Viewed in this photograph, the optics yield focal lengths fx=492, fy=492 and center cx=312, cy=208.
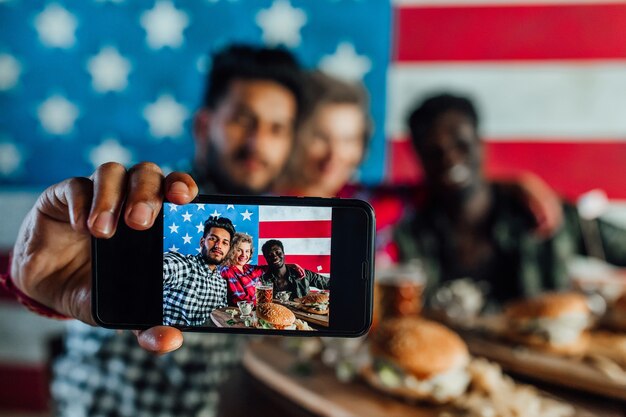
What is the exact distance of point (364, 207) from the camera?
645 mm

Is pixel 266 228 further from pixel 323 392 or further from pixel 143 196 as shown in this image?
pixel 323 392

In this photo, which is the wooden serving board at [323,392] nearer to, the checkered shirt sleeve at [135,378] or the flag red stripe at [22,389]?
the checkered shirt sleeve at [135,378]

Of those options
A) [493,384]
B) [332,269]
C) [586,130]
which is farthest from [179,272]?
[586,130]

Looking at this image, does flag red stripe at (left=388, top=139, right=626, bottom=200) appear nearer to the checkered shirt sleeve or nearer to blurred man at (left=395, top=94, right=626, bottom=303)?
blurred man at (left=395, top=94, right=626, bottom=303)

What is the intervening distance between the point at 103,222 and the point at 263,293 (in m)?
0.22

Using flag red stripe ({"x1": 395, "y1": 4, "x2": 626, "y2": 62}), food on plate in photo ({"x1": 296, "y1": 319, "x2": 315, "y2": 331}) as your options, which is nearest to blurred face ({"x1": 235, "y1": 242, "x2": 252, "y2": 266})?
food on plate in photo ({"x1": 296, "y1": 319, "x2": 315, "y2": 331})

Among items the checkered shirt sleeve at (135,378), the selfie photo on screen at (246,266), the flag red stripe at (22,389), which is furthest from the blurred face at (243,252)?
the flag red stripe at (22,389)

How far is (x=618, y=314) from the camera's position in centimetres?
165

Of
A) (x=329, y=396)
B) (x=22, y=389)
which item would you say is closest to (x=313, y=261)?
(x=329, y=396)

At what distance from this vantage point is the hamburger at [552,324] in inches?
57.9

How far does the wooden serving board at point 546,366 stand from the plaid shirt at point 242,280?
1.07m

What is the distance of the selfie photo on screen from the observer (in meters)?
0.63

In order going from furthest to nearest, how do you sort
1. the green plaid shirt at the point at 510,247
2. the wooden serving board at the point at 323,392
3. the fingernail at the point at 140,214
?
the green plaid shirt at the point at 510,247
the wooden serving board at the point at 323,392
the fingernail at the point at 140,214

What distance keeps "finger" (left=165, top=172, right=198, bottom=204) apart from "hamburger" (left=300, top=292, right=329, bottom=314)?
0.66 feet
